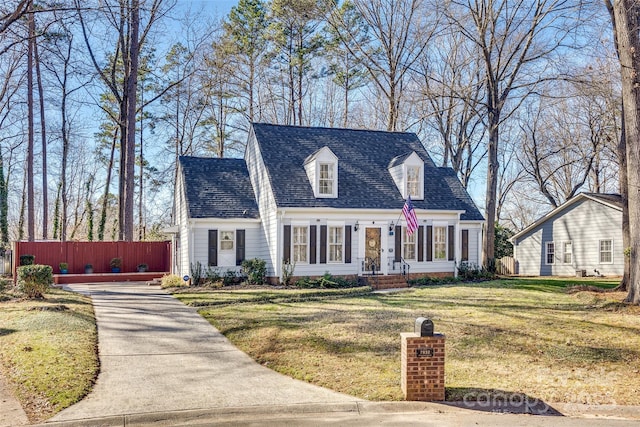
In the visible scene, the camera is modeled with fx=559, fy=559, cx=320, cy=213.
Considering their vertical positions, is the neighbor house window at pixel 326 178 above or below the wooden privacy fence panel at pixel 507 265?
above

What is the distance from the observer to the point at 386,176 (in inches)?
961

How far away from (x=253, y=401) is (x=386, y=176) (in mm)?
18198

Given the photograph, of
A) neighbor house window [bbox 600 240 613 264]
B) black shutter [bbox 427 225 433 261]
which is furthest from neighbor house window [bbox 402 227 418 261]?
neighbor house window [bbox 600 240 613 264]

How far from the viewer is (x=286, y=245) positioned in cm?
2141

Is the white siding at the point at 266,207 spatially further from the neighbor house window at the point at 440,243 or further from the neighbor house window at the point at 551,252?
the neighbor house window at the point at 551,252

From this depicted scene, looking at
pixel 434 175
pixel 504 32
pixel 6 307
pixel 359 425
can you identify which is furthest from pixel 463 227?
pixel 359 425

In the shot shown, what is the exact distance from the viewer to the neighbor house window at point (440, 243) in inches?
932

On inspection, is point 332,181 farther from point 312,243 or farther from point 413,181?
point 413,181

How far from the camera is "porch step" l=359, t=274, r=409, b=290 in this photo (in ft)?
71.1

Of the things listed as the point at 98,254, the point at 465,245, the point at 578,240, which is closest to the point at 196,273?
the point at 98,254

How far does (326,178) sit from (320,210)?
1.62 m

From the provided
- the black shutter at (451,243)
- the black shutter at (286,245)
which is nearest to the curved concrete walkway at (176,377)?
the black shutter at (286,245)

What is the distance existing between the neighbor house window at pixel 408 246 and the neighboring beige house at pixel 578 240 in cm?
1133

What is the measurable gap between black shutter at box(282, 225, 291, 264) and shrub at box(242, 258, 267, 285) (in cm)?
96
